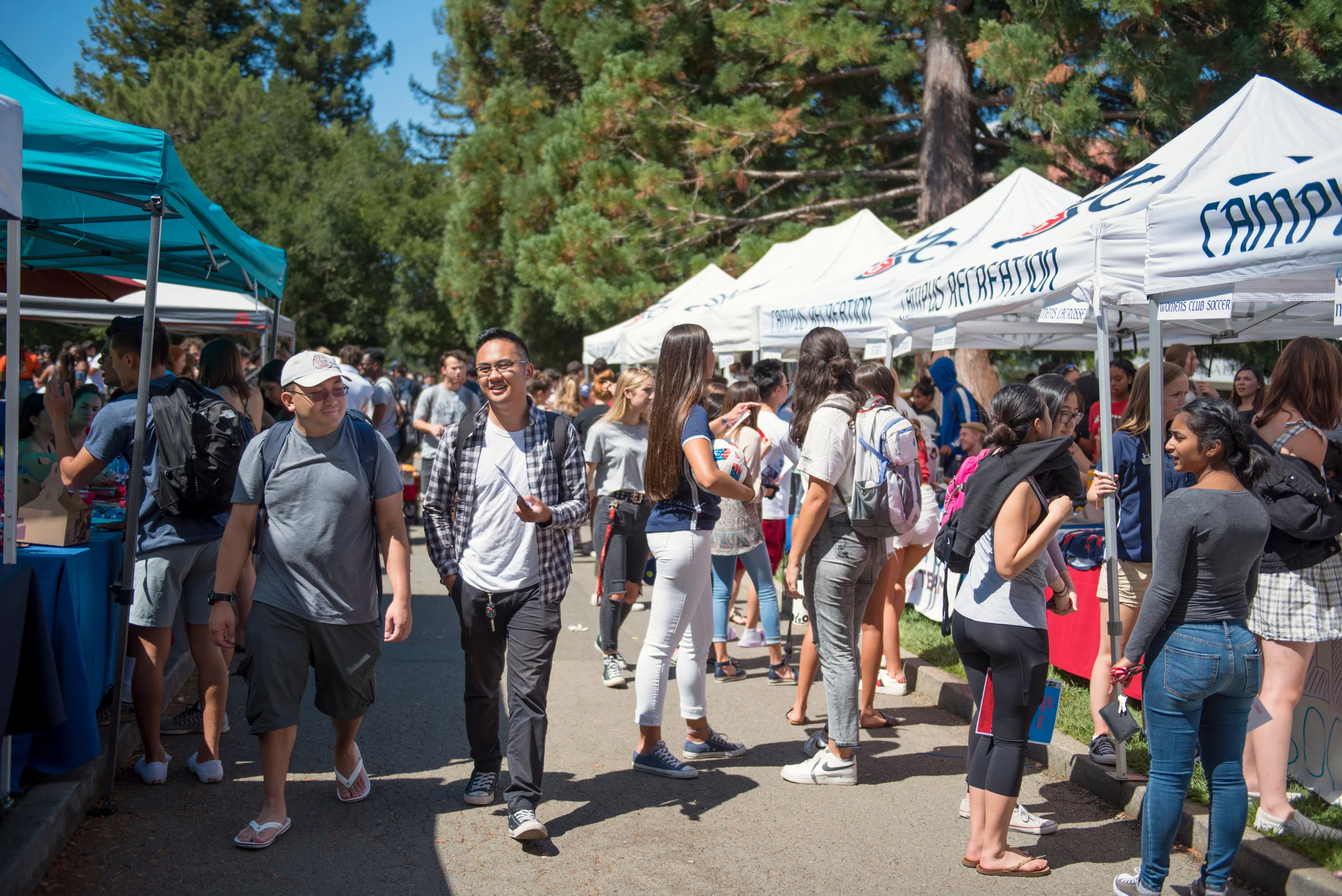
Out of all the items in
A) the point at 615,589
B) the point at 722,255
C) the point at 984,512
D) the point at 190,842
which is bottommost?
the point at 190,842

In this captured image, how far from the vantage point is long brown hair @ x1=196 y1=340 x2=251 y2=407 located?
5.23 m

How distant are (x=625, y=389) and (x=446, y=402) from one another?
14.7 ft

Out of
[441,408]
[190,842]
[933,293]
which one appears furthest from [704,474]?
[441,408]

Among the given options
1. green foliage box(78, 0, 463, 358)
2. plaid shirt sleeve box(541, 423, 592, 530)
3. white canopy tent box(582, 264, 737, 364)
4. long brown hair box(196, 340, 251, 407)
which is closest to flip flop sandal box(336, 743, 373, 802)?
plaid shirt sleeve box(541, 423, 592, 530)

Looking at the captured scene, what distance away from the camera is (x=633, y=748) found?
5.35 meters

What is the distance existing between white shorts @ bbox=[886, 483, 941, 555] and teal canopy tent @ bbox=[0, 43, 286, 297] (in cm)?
397


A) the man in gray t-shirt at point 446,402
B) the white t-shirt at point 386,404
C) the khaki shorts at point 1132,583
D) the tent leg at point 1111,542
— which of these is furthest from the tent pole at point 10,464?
the man in gray t-shirt at point 446,402

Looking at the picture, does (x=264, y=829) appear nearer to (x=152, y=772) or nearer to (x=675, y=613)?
(x=152, y=772)

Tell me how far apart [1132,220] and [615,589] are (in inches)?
137

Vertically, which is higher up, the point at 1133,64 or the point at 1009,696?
the point at 1133,64

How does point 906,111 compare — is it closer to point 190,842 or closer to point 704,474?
point 704,474

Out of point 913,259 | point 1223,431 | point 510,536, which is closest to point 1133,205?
point 1223,431

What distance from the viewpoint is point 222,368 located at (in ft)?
17.2

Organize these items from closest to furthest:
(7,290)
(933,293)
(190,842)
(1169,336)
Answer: (7,290), (190,842), (933,293), (1169,336)
